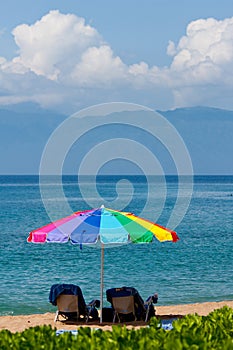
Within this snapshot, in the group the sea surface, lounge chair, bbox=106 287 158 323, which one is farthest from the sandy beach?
the sea surface

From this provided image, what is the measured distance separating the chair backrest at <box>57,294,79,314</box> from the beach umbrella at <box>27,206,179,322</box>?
1.38 meters

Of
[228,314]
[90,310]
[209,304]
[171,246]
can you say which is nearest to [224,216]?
[171,246]

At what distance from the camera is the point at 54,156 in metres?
15.2

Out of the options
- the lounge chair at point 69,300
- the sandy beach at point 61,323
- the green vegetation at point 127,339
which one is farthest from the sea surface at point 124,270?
the green vegetation at point 127,339

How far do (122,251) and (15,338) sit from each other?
24.9 m

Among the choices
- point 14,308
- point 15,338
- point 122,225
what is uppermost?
point 122,225

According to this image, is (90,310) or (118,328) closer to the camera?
(118,328)

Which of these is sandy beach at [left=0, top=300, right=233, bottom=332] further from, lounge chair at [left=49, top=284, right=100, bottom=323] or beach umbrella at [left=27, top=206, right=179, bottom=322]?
beach umbrella at [left=27, top=206, right=179, bottom=322]

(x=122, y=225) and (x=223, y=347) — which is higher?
(x=122, y=225)

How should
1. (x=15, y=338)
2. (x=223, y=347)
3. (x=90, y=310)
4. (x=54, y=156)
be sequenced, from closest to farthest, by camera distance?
(x=223, y=347) < (x=15, y=338) < (x=90, y=310) < (x=54, y=156)

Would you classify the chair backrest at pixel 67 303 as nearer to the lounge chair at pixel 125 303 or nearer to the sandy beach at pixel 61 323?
the sandy beach at pixel 61 323

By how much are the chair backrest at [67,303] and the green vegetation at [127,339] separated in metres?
6.58

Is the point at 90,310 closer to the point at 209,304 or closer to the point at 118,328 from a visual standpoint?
the point at 209,304

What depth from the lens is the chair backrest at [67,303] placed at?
13.6 m
